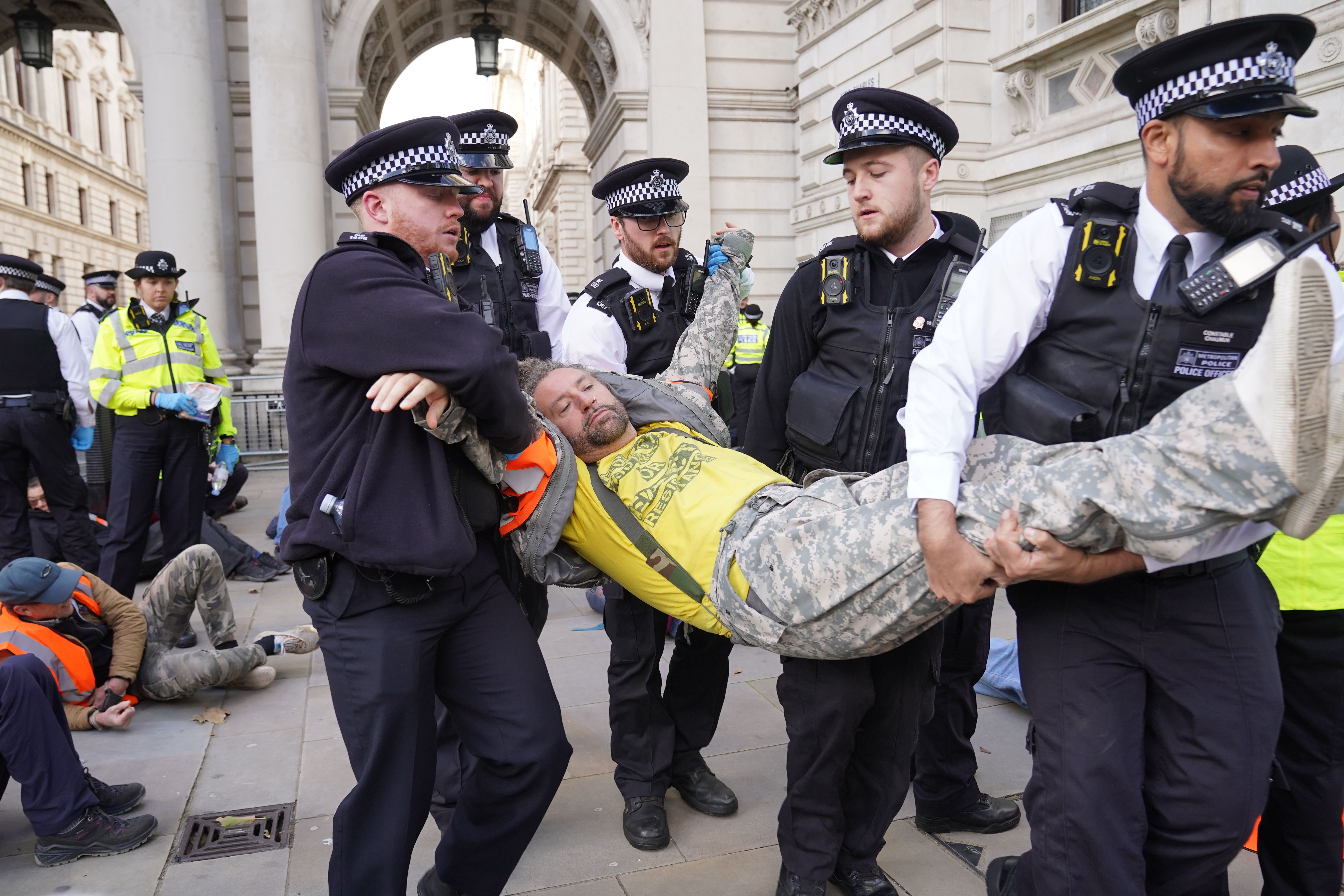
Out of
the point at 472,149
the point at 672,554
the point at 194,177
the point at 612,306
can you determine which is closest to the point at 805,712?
the point at 672,554

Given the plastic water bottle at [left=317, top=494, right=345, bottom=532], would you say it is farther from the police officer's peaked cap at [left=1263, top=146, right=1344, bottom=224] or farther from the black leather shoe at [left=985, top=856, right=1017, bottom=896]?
the police officer's peaked cap at [left=1263, top=146, right=1344, bottom=224]

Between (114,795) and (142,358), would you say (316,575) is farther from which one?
(142,358)

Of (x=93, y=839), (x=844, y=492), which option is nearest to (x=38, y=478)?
(x=93, y=839)

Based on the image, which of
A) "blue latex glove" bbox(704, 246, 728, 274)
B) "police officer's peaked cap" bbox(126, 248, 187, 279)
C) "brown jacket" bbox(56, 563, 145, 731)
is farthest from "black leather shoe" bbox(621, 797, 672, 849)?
"police officer's peaked cap" bbox(126, 248, 187, 279)

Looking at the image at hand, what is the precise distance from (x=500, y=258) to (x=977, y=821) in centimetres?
283

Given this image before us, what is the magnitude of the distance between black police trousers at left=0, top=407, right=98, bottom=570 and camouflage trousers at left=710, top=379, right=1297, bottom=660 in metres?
5.58

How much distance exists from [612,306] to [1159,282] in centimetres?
220

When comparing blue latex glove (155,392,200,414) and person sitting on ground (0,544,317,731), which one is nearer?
person sitting on ground (0,544,317,731)

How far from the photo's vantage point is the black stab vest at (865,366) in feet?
9.68

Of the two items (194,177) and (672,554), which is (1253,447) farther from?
(194,177)

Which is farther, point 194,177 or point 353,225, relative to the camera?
point 353,225

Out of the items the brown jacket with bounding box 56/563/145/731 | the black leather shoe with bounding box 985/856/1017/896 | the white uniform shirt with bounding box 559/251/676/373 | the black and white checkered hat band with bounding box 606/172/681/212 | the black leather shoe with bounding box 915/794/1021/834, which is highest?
Result: the black and white checkered hat band with bounding box 606/172/681/212

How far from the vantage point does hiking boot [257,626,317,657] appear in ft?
16.4

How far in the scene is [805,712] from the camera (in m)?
2.65
